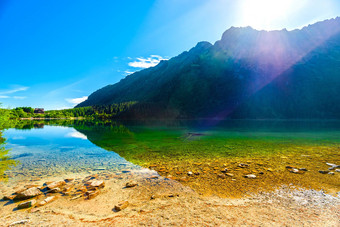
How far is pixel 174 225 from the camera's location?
7.66 metres

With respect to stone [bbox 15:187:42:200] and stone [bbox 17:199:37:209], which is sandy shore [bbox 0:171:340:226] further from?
stone [bbox 15:187:42:200]

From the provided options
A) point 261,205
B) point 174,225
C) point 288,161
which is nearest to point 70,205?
point 174,225

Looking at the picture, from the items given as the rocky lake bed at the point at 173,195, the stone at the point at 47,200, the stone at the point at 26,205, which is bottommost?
the rocky lake bed at the point at 173,195

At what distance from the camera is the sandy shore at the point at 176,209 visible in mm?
8016

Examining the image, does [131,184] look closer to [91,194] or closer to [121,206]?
[91,194]

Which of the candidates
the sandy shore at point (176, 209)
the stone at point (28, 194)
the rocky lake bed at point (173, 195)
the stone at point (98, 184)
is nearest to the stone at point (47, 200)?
the rocky lake bed at point (173, 195)

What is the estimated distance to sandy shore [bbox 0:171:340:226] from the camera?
8.02 m

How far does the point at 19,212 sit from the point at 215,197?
445 inches

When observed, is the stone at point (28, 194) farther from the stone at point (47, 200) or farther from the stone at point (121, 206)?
the stone at point (121, 206)

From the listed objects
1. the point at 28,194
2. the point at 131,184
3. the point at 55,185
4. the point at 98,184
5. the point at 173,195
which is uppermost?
the point at 28,194

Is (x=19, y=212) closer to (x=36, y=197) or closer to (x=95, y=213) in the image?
(x=36, y=197)

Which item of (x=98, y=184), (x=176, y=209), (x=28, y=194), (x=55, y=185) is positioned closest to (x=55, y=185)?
(x=55, y=185)

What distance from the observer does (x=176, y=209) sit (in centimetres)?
929

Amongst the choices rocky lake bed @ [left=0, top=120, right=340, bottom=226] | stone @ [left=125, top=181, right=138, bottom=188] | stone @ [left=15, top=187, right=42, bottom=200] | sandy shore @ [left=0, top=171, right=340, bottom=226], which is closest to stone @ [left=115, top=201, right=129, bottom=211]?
rocky lake bed @ [left=0, top=120, right=340, bottom=226]
